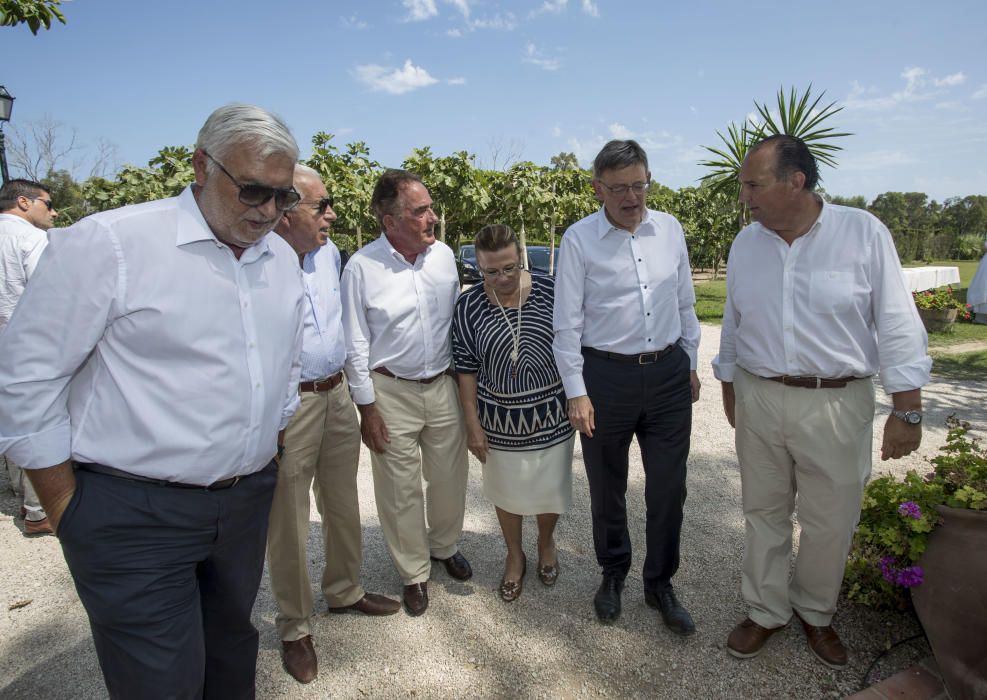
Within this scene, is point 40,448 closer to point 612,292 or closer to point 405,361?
point 405,361

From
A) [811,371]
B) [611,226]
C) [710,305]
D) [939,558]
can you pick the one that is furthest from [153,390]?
[710,305]

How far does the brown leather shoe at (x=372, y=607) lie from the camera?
10.1ft

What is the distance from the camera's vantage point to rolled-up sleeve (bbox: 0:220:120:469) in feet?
4.75

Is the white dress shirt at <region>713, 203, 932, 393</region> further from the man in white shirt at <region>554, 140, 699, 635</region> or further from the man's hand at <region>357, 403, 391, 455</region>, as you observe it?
the man's hand at <region>357, 403, 391, 455</region>

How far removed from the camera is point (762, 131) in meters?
10.8

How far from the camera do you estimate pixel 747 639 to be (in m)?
2.69

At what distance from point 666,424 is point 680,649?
104 cm

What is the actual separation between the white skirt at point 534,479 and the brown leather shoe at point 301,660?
1.16 m

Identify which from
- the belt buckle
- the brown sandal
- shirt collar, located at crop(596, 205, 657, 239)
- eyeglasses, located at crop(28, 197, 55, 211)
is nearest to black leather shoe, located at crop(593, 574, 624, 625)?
the brown sandal

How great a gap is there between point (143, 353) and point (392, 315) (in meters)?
1.45

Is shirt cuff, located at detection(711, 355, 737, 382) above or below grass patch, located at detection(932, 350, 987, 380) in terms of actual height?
above

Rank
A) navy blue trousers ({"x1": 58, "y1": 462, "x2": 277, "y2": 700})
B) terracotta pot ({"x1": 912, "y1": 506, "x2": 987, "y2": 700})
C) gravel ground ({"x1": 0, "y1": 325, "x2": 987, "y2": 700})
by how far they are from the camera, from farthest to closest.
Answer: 1. gravel ground ({"x1": 0, "y1": 325, "x2": 987, "y2": 700})
2. terracotta pot ({"x1": 912, "y1": 506, "x2": 987, "y2": 700})
3. navy blue trousers ({"x1": 58, "y1": 462, "x2": 277, "y2": 700})

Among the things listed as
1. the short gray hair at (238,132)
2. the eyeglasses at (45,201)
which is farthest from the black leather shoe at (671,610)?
the eyeglasses at (45,201)

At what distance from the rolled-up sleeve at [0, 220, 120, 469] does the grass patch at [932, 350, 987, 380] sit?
30.0 ft
